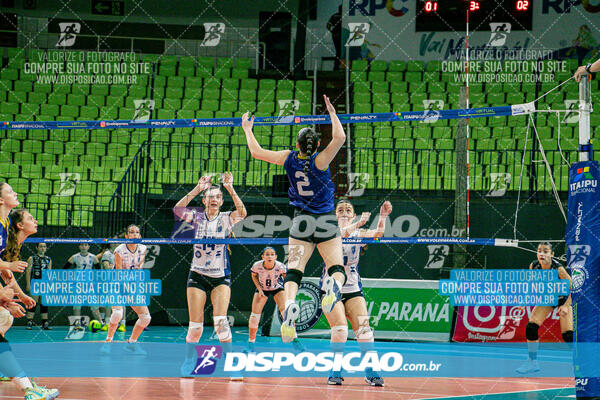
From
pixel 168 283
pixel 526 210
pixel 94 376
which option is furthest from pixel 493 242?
pixel 168 283

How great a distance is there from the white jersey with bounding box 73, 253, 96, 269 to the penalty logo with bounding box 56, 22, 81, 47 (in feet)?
21.6

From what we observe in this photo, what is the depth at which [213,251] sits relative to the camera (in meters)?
7.09

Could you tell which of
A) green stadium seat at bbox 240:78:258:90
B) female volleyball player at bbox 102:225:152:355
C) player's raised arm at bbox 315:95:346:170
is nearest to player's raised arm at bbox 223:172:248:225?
player's raised arm at bbox 315:95:346:170

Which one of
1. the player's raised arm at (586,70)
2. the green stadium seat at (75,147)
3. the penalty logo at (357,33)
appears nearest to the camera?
the player's raised arm at (586,70)

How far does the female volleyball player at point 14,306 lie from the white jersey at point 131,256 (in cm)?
434

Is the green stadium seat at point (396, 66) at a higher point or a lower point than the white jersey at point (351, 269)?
higher

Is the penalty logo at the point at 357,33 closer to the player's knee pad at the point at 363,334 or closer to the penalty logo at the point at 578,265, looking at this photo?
the player's knee pad at the point at 363,334

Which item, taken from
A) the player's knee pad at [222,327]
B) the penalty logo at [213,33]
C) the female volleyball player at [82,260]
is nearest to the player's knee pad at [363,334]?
the player's knee pad at [222,327]

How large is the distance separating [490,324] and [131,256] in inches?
214

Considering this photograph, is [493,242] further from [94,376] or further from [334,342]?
[94,376]

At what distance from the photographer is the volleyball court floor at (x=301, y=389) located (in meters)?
5.92

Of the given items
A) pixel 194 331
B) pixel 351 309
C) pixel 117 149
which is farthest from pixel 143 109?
pixel 351 309

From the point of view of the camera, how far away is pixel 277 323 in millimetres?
11672

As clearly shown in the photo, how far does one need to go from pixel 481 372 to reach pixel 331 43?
10.5m
